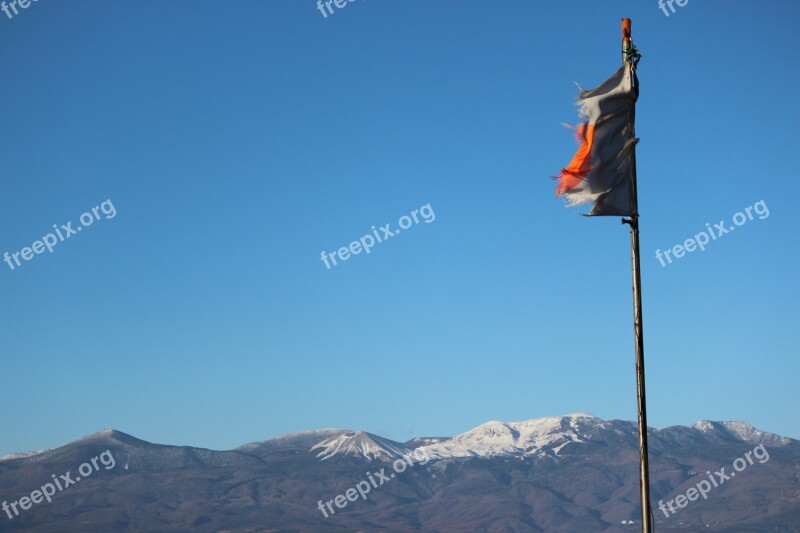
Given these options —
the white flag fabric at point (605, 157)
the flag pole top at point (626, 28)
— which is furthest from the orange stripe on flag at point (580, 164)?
the flag pole top at point (626, 28)

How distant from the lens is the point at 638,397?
38.4ft

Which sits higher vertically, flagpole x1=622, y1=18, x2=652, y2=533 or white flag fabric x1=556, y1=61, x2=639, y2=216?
white flag fabric x1=556, y1=61, x2=639, y2=216

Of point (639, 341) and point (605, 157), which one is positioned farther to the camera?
point (605, 157)

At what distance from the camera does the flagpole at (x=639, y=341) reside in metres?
11.6

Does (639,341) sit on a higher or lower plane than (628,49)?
lower

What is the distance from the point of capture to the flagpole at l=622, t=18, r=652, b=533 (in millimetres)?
11594

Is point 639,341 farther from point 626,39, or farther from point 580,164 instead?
point 626,39

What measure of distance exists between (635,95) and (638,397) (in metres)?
3.28

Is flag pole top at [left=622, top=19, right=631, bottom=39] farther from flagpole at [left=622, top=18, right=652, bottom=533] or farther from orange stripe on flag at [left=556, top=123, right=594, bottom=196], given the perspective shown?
orange stripe on flag at [left=556, top=123, right=594, bottom=196]

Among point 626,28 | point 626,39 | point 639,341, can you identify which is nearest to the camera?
point 639,341

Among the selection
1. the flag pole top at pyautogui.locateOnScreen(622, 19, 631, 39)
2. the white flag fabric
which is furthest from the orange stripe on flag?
the flag pole top at pyautogui.locateOnScreen(622, 19, 631, 39)

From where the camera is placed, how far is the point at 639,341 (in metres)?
11.9

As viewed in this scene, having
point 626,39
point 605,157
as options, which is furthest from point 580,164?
point 626,39

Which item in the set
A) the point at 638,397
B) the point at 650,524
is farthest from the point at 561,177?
the point at 650,524
